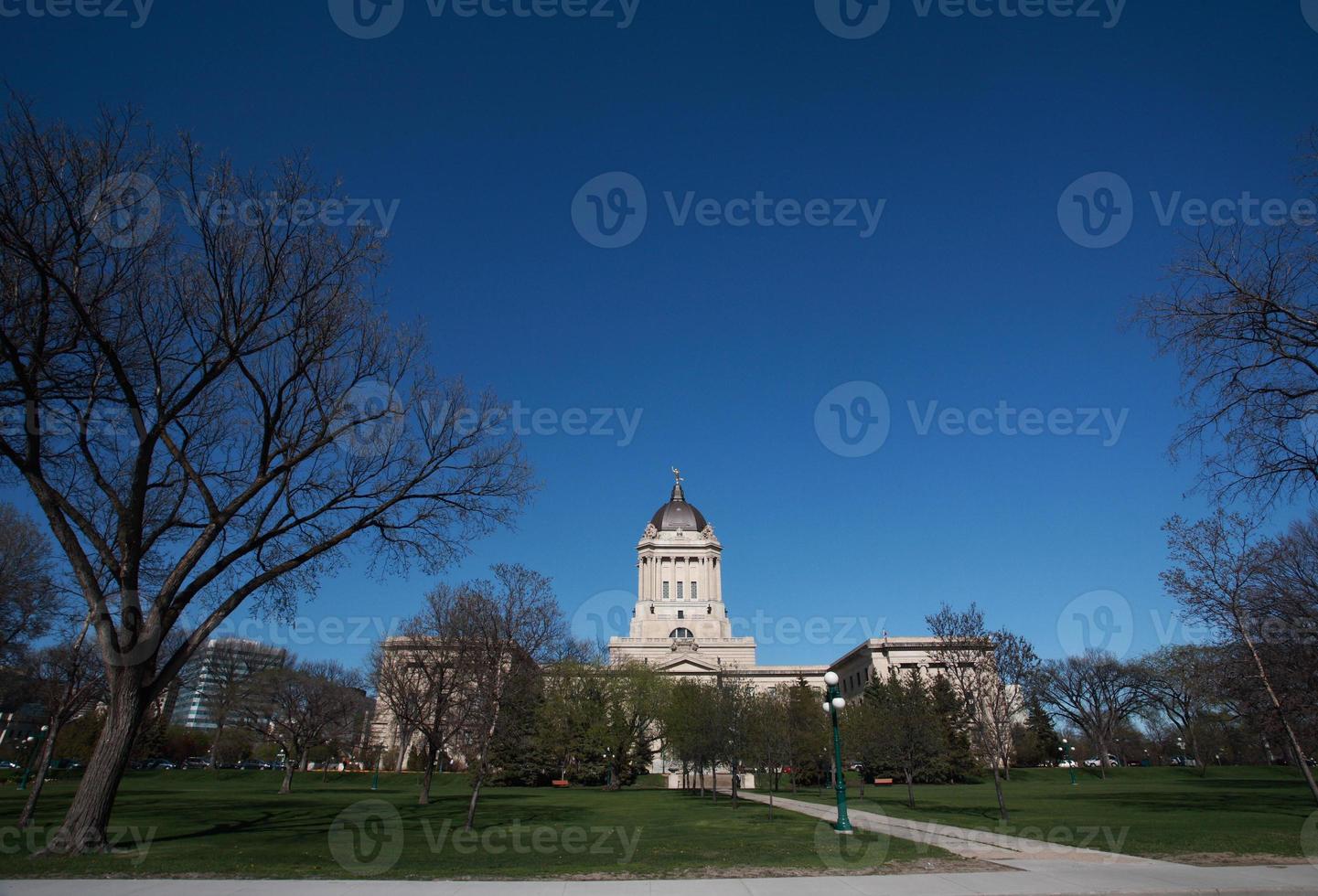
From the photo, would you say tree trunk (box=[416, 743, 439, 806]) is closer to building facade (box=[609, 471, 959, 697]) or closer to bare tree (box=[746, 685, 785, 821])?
bare tree (box=[746, 685, 785, 821])

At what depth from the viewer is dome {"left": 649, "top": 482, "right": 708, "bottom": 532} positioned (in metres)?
126

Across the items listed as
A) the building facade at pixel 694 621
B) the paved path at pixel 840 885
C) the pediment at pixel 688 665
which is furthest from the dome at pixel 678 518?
the paved path at pixel 840 885

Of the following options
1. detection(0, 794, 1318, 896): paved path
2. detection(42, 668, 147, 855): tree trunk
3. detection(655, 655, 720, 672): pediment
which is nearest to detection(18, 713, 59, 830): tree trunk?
detection(42, 668, 147, 855): tree trunk

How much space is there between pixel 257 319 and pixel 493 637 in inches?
574

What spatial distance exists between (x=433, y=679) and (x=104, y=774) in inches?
767

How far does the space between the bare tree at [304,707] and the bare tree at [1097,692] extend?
7073cm

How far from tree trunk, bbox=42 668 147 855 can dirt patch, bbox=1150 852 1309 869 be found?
22.4 meters

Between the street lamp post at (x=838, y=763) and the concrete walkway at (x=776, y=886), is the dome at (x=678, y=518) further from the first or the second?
the concrete walkway at (x=776, y=886)

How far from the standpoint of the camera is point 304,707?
63750 mm

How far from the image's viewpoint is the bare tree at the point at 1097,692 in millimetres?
82062

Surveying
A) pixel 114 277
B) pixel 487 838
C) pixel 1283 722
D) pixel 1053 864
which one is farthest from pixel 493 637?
pixel 1283 722

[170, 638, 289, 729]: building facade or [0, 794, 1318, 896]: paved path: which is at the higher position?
[170, 638, 289, 729]: building facade

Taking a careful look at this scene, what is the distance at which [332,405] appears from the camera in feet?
66.7

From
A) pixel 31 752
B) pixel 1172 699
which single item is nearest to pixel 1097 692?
pixel 1172 699
